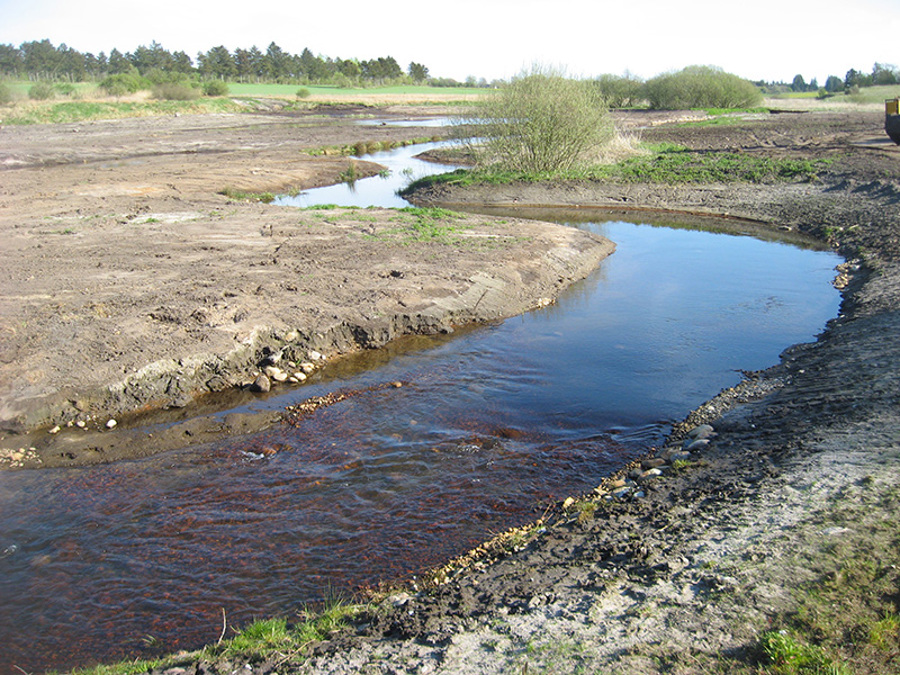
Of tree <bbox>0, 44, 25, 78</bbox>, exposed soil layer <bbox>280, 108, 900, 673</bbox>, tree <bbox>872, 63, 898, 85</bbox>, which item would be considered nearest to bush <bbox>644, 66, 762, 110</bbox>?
tree <bbox>872, 63, 898, 85</bbox>

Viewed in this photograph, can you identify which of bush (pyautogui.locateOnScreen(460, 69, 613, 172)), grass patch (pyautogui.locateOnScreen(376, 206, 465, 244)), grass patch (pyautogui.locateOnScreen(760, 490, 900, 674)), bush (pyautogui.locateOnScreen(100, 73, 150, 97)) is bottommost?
grass patch (pyautogui.locateOnScreen(760, 490, 900, 674))

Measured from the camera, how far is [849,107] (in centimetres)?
6231

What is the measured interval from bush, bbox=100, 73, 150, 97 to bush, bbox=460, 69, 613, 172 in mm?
54034

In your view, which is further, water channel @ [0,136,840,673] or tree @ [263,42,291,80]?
tree @ [263,42,291,80]

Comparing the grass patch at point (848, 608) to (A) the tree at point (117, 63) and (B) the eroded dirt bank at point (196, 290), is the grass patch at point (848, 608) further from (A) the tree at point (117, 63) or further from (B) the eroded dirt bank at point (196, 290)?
(A) the tree at point (117, 63)

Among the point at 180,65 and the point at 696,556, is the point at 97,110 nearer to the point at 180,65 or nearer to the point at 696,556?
the point at 180,65

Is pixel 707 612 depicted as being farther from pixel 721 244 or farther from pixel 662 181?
pixel 662 181

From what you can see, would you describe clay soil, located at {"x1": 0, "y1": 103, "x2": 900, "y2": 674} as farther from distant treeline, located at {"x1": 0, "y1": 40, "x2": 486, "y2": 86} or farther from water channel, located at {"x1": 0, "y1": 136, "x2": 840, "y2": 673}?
distant treeline, located at {"x1": 0, "y1": 40, "x2": 486, "y2": 86}

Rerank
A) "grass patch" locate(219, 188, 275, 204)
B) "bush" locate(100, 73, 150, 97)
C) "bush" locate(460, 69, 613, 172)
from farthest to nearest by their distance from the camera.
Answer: "bush" locate(100, 73, 150, 97) → "bush" locate(460, 69, 613, 172) → "grass patch" locate(219, 188, 275, 204)

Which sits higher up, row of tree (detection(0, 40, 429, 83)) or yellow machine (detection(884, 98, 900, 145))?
row of tree (detection(0, 40, 429, 83))

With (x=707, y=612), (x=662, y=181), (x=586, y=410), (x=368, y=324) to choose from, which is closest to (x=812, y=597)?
(x=707, y=612)

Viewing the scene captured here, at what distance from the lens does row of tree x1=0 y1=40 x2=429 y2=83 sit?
95938 mm

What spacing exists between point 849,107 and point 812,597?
71.4 metres

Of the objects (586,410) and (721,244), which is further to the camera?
(721,244)
